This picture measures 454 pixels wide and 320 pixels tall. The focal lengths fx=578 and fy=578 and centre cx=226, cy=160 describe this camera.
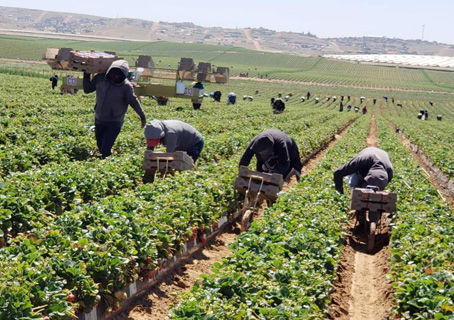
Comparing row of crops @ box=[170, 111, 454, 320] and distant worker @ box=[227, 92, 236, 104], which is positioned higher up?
row of crops @ box=[170, 111, 454, 320]

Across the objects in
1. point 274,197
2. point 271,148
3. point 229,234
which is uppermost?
point 271,148

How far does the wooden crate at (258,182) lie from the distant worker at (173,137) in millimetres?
1261

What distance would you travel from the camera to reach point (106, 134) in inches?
459

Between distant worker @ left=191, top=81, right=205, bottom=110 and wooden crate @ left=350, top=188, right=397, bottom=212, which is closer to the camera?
wooden crate @ left=350, top=188, right=397, bottom=212

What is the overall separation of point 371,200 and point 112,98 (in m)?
5.26

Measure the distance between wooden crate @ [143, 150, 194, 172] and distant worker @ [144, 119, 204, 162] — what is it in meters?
0.12

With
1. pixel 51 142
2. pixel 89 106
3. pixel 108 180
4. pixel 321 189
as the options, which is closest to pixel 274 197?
pixel 321 189

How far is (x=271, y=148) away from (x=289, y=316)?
195 inches

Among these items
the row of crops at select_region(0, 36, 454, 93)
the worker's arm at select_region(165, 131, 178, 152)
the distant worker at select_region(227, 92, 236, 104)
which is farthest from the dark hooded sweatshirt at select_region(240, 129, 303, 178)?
the row of crops at select_region(0, 36, 454, 93)

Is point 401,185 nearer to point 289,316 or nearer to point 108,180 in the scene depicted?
point 108,180

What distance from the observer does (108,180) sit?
9.90 meters

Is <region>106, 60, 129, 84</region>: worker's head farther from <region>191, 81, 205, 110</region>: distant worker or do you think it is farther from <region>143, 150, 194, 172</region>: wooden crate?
<region>191, 81, 205, 110</region>: distant worker

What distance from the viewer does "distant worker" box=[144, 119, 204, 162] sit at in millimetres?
9922

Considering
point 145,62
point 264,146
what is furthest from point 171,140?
point 145,62
